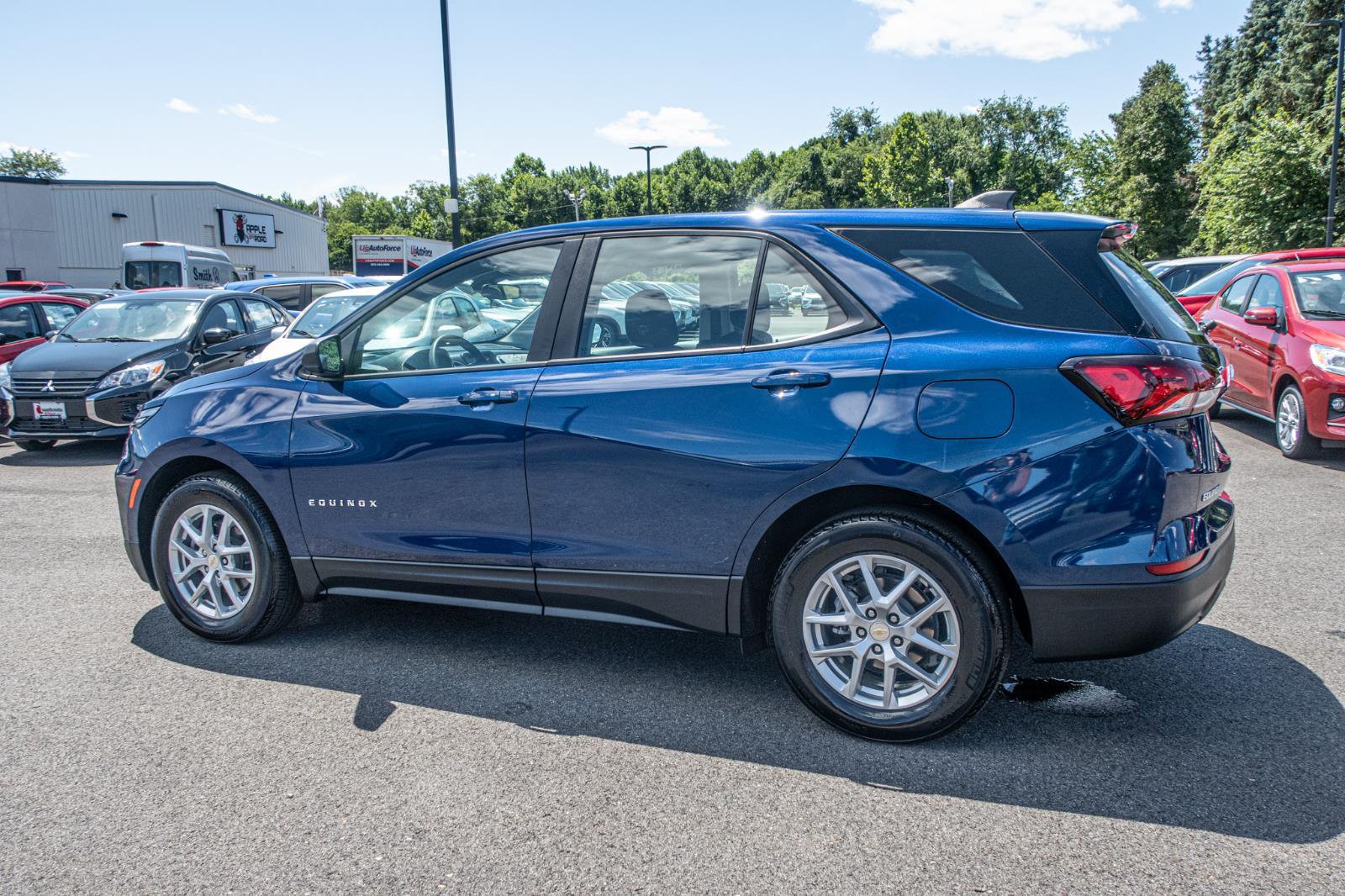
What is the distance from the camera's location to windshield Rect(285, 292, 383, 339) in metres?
11.6

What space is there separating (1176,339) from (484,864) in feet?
8.66

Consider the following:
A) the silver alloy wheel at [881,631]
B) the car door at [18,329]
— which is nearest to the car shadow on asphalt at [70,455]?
the car door at [18,329]

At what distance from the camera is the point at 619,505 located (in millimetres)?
3469

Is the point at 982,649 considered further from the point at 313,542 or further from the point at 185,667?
the point at 185,667

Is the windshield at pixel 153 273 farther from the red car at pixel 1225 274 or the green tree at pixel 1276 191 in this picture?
the green tree at pixel 1276 191

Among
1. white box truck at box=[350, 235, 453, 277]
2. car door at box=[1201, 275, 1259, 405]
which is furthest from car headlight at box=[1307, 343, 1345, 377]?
white box truck at box=[350, 235, 453, 277]

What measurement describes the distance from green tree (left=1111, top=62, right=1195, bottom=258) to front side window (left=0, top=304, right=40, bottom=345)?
55.5 meters

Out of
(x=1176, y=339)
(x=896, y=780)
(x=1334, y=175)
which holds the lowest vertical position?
(x=896, y=780)

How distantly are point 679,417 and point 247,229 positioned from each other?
52715 millimetres

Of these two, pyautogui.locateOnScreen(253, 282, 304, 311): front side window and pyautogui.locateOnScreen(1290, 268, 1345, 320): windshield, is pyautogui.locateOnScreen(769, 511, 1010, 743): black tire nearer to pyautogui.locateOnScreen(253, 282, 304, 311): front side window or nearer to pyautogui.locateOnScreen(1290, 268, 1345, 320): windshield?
pyautogui.locateOnScreen(1290, 268, 1345, 320): windshield

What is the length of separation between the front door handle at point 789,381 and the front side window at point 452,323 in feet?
3.41

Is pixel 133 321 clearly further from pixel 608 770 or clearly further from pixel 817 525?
Result: pixel 817 525

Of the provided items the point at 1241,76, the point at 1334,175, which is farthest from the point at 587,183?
the point at 1334,175

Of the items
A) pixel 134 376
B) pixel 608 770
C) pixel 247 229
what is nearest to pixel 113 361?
pixel 134 376
